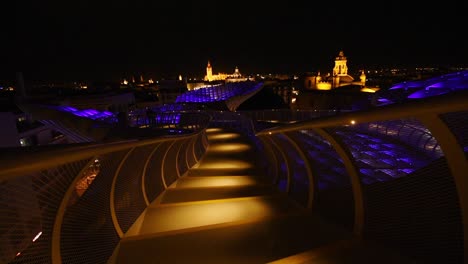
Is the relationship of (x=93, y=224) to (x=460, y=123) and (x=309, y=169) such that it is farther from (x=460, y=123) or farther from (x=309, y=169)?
(x=460, y=123)

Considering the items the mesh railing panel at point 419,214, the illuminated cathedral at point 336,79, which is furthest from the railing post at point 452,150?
the illuminated cathedral at point 336,79

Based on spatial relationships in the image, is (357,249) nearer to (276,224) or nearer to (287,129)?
(276,224)

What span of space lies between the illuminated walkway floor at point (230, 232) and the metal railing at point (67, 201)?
0.84ft

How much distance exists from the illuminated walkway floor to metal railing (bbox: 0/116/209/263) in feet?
0.84

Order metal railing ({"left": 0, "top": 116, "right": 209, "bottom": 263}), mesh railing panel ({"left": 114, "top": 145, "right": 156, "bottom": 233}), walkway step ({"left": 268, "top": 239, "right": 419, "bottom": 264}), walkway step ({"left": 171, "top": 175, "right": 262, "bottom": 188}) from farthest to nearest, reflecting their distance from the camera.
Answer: walkway step ({"left": 171, "top": 175, "right": 262, "bottom": 188}) < mesh railing panel ({"left": 114, "top": 145, "right": 156, "bottom": 233}) < walkway step ({"left": 268, "top": 239, "right": 419, "bottom": 264}) < metal railing ({"left": 0, "top": 116, "right": 209, "bottom": 263})

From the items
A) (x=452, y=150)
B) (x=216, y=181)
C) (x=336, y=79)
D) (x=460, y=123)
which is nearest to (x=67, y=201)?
(x=452, y=150)

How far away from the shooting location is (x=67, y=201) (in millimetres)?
1664

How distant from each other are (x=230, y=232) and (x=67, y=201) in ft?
5.19

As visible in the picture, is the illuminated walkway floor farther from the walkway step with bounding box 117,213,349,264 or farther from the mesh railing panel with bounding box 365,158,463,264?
the mesh railing panel with bounding box 365,158,463,264

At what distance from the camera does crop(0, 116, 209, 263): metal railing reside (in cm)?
133

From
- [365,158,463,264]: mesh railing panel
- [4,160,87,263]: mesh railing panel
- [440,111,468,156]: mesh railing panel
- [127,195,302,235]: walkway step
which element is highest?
[440,111,468,156]: mesh railing panel

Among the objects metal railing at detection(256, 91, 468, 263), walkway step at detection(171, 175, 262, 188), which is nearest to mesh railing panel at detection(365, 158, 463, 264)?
metal railing at detection(256, 91, 468, 263)

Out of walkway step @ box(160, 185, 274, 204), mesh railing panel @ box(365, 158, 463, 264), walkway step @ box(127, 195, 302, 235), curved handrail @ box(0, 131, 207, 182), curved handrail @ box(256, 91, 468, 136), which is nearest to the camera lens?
curved handrail @ box(0, 131, 207, 182)

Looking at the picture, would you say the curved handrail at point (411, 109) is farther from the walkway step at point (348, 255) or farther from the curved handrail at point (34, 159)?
the curved handrail at point (34, 159)
